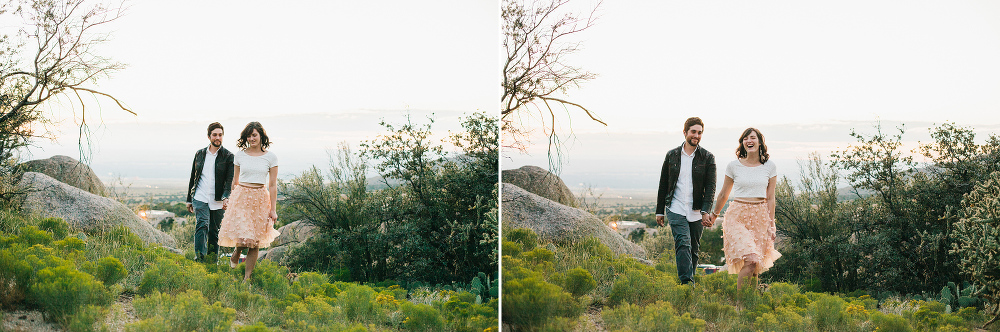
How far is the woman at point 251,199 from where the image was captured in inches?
155

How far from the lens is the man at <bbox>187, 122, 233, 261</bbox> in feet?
12.9

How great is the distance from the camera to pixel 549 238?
457cm

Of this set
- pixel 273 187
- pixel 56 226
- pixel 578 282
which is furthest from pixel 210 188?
pixel 578 282

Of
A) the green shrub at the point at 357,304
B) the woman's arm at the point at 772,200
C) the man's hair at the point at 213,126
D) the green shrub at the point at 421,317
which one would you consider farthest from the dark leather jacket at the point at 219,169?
the woman's arm at the point at 772,200

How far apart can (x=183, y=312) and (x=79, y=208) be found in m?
1.04

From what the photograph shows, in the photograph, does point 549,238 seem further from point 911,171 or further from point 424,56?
point 911,171

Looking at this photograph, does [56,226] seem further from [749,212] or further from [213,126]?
[749,212]

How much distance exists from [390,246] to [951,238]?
353 centimetres

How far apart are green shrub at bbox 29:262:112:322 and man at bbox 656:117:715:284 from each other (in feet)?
11.1

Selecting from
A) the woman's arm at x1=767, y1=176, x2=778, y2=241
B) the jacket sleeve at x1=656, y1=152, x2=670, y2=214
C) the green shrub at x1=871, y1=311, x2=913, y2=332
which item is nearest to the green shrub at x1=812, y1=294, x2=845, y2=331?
the green shrub at x1=871, y1=311, x2=913, y2=332

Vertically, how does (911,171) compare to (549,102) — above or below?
below

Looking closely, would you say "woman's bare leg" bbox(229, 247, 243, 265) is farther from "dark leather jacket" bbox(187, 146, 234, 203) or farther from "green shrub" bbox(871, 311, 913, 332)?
"green shrub" bbox(871, 311, 913, 332)

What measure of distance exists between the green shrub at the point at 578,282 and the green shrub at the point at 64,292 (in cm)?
277

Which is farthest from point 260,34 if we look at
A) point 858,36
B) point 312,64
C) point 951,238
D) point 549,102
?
point 951,238
